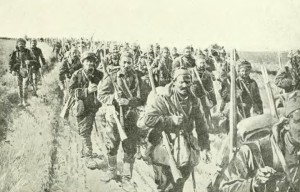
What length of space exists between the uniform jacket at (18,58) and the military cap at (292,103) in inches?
148

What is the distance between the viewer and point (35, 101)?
695 centimetres

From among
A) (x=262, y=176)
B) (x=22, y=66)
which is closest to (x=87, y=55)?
(x=22, y=66)

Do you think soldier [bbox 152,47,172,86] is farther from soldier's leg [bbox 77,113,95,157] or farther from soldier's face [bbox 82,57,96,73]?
soldier's leg [bbox 77,113,95,157]

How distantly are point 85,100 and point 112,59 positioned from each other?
27.3 inches

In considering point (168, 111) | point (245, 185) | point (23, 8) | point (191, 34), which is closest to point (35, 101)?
point (23, 8)

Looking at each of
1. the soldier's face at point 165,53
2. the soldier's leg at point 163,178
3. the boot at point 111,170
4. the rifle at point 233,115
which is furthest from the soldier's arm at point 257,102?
the boot at point 111,170

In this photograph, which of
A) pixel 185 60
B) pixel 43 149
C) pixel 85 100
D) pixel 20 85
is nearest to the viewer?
pixel 43 149

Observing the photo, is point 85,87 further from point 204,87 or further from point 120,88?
point 204,87

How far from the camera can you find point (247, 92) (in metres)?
7.53

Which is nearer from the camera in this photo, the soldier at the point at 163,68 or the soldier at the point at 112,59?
the soldier at the point at 112,59

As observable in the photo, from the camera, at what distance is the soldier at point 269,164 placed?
7.30m

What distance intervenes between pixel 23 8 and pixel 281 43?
12.3 feet

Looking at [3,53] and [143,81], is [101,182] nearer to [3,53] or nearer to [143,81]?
[143,81]

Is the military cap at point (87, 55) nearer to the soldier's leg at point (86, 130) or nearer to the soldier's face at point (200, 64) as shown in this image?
the soldier's leg at point (86, 130)
